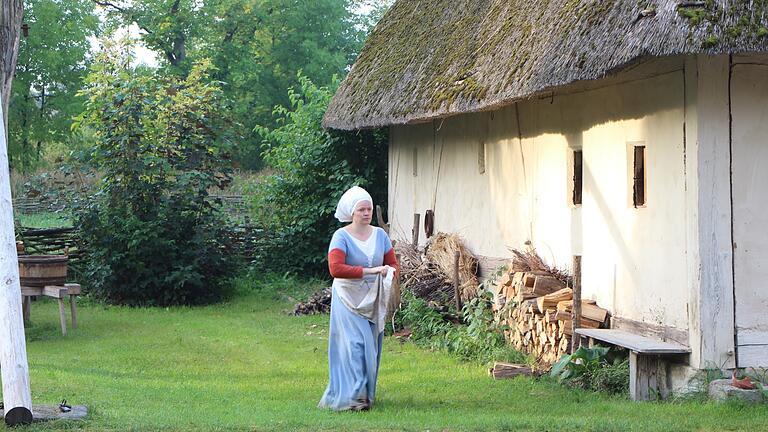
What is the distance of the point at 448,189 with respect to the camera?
1461 centimetres

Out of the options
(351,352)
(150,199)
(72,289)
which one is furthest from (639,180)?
(150,199)

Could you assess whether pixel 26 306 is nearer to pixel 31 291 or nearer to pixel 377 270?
pixel 31 291

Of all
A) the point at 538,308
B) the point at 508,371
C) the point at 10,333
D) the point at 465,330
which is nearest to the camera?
the point at 10,333

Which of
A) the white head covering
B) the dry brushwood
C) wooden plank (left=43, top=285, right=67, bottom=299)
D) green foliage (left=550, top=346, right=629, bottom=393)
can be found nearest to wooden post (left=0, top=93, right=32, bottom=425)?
the white head covering

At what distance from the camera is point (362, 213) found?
27.3ft

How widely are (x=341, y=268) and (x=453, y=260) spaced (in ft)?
17.2

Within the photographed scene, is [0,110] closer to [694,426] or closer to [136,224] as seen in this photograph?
[694,426]

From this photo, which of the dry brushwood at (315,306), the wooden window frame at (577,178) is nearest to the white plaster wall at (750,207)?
the wooden window frame at (577,178)

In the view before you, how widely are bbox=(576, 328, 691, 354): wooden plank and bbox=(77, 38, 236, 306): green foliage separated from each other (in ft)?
28.6

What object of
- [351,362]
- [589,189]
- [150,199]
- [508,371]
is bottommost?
[508,371]

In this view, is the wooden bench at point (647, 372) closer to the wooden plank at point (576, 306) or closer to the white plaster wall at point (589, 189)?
the white plaster wall at point (589, 189)

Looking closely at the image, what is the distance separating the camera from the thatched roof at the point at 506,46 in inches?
299

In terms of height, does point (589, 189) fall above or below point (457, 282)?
above

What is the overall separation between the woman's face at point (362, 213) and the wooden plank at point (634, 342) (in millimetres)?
2238
